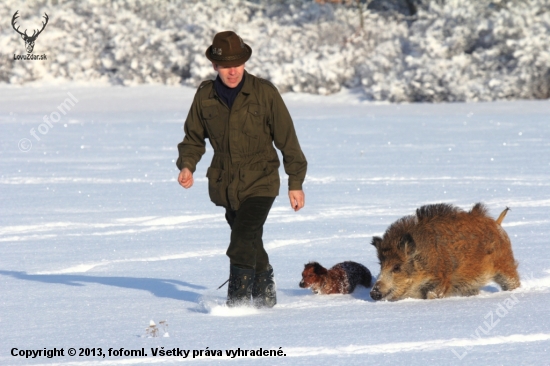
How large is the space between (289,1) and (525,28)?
8.12 m

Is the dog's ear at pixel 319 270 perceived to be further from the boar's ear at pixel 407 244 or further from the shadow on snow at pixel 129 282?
the shadow on snow at pixel 129 282

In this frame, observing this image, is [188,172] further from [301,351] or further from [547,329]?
[547,329]

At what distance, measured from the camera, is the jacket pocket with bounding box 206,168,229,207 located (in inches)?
215

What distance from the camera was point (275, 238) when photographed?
8461 millimetres

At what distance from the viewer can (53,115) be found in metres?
Result: 21.3

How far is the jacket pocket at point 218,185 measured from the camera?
215 inches

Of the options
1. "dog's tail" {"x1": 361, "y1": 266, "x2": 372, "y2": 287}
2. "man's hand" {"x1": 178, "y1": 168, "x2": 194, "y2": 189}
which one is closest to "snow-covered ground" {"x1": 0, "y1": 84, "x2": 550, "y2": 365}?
"dog's tail" {"x1": 361, "y1": 266, "x2": 372, "y2": 287}

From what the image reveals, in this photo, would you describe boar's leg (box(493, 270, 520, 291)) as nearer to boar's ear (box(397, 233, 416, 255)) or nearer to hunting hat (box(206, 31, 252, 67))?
boar's ear (box(397, 233, 416, 255))

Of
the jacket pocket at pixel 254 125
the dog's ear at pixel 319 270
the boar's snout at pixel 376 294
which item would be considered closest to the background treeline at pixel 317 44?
the dog's ear at pixel 319 270

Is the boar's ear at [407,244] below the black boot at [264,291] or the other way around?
the other way around

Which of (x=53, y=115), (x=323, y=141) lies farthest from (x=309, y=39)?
(x=323, y=141)

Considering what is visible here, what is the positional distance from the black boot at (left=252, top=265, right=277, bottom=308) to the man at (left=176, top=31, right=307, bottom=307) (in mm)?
220

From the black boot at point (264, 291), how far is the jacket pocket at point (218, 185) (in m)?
0.60

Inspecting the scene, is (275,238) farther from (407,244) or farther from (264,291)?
(407,244)
